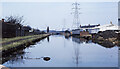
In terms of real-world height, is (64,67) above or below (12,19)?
below

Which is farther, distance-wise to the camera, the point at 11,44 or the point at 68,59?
the point at 11,44

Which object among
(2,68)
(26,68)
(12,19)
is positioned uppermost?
(12,19)

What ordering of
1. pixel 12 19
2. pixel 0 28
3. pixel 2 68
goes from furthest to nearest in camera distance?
pixel 12 19 → pixel 0 28 → pixel 2 68

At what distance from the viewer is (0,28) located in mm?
28719

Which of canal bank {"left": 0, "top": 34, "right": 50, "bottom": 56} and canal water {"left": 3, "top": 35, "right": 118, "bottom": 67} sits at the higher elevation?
canal bank {"left": 0, "top": 34, "right": 50, "bottom": 56}

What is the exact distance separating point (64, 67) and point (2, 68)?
4.37 m

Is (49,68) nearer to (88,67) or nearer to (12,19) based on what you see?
(88,67)

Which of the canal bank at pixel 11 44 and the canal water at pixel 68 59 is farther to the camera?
the canal bank at pixel 11 44

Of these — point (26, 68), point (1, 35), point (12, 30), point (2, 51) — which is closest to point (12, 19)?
point (12, 30)

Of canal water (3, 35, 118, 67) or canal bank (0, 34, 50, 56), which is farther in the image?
canal bank (0, 34, 50, 56)

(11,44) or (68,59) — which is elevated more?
(11,44)

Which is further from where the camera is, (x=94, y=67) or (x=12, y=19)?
(x=12, y=19)

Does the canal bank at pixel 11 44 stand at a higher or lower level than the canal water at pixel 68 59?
higher

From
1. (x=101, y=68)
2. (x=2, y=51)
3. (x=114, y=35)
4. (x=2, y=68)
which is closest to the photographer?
(x=2, y=68)
